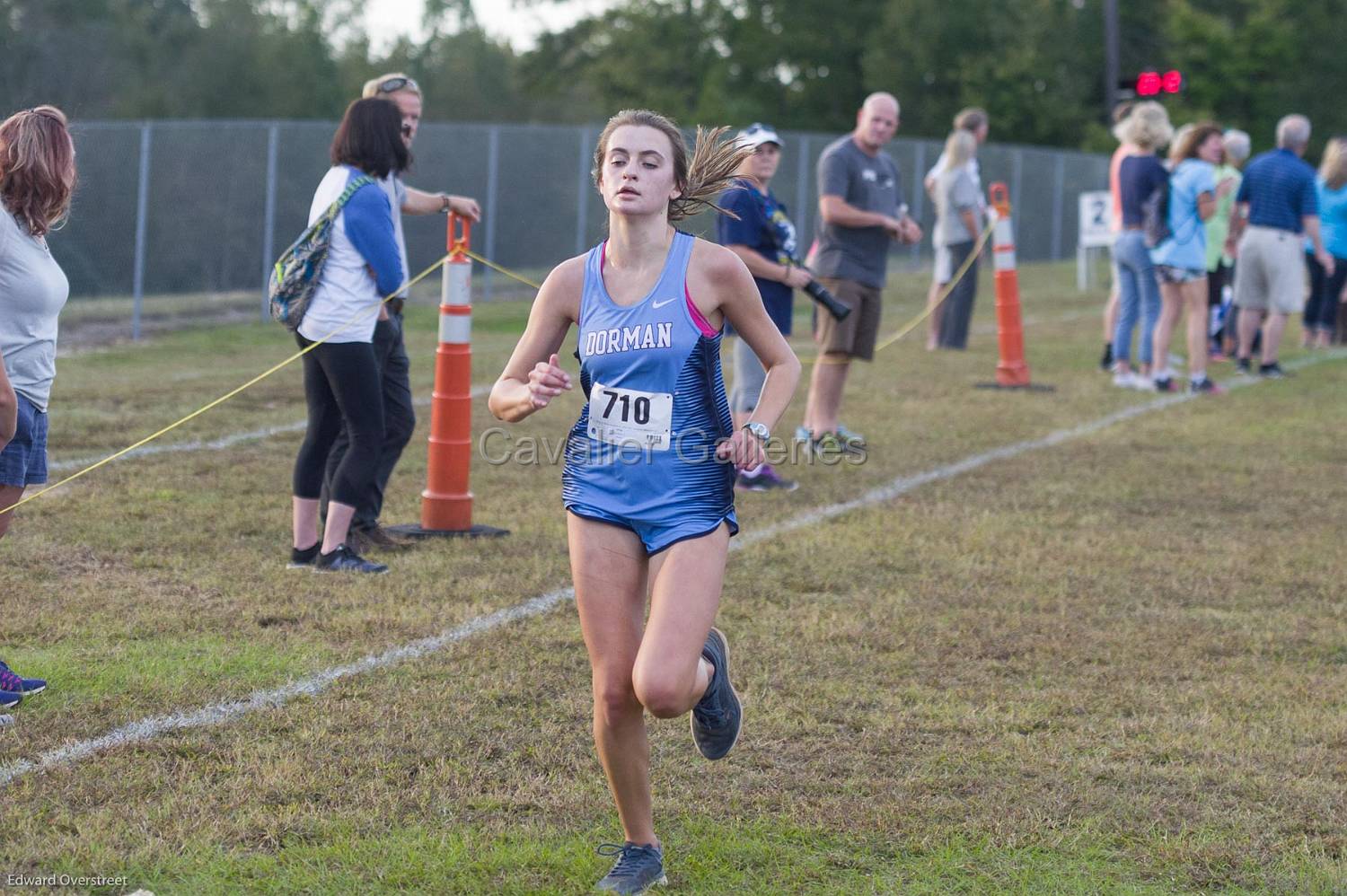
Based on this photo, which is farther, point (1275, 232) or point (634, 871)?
point (1275, 232)

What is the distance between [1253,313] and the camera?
597 inches

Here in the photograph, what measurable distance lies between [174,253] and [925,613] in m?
14.0

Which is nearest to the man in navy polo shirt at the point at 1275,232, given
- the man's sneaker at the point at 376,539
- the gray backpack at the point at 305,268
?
the man's sneaker at the point at 376,539

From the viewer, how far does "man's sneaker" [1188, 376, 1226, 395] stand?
13.6 metres

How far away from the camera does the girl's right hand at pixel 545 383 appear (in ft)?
12.3

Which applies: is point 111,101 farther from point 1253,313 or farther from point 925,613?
point 925,613

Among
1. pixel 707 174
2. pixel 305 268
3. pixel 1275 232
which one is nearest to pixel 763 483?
pixel 305 268

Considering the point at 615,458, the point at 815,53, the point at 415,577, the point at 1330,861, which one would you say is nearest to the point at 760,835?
the point at 615,458

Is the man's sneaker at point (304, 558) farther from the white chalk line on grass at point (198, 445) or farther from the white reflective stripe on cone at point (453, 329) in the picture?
the white chalk line on grass at point (198, 445)

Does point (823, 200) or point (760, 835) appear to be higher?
point (823, 200)

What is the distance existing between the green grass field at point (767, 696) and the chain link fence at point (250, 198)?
664cm

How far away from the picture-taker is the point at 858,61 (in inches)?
1898

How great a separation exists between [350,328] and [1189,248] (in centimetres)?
833

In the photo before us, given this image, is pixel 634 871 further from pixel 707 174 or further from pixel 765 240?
pixel 765 240
